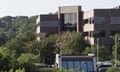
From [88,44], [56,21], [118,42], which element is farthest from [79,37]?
[56,21]

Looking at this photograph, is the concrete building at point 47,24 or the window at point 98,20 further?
the concrete building at point 47,24

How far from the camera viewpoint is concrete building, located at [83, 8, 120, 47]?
3472 inches

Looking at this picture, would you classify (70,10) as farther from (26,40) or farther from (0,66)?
(0,66)

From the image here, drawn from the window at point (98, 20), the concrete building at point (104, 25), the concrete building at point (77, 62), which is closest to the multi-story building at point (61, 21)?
the concrete building at point (104, 25)

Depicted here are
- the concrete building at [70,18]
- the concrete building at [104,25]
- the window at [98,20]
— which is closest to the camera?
the concrete building at [104,25]

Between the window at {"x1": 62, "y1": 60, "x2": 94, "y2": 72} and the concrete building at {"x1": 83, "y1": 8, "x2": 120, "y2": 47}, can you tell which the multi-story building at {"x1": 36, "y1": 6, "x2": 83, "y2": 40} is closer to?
the concrete building at {"x1": 83, "y1": 8, "x2": 120, "y2": 47}

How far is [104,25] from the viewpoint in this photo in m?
89.4

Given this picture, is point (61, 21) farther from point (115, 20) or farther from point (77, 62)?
point (77, 62)

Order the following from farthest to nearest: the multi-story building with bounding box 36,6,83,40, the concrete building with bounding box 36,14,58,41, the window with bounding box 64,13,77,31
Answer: the concrete building with bounding box 36,14,58,41 → the window with bounding box 64,13,77,31 → the multi-story building with bounding box 36,6,83,40

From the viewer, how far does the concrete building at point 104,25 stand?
88.2 metres

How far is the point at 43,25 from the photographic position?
101 m

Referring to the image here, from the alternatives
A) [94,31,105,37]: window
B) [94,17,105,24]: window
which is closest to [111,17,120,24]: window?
[94,17,105,24]: window

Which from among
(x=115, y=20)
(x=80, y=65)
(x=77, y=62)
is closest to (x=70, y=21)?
(x=115, y=20)

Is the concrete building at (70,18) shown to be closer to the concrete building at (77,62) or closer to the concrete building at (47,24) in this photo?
the concrete building at (47,24)
